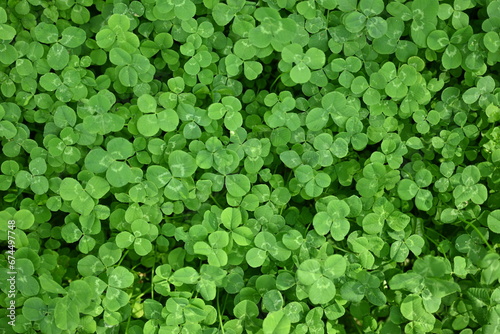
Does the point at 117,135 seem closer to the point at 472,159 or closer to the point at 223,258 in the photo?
the point at 223,258

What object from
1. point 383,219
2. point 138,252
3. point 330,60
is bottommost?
point 138,252

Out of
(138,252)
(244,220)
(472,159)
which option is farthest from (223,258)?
(472,159)

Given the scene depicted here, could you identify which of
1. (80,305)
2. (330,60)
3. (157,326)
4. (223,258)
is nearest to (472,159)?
(330,60)

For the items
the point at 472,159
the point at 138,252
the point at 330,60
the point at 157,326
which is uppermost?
the point at 330,60

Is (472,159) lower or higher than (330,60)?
lower

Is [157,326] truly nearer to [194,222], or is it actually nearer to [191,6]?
[194,222]

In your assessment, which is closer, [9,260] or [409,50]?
[9,260]
